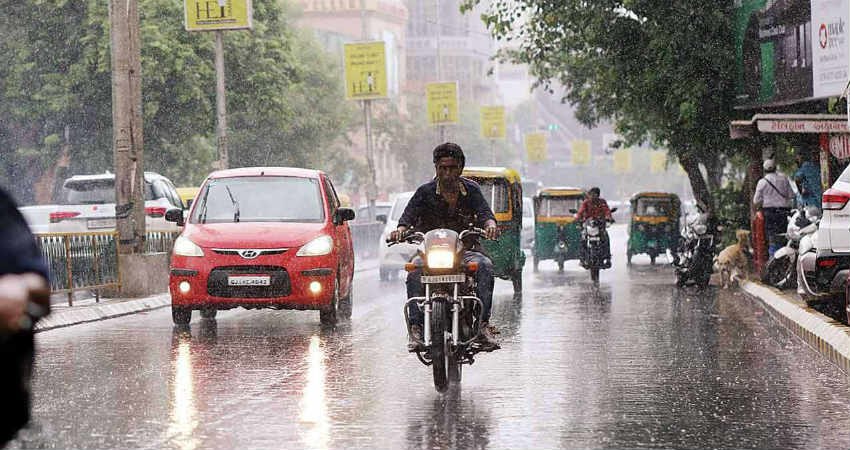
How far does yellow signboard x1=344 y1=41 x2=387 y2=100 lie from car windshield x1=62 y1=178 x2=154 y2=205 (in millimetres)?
16530

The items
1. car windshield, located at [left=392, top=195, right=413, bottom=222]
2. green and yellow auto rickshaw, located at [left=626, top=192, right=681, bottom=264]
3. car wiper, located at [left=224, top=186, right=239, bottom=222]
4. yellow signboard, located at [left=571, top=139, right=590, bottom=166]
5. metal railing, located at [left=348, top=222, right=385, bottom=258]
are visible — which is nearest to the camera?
car wiper, located at [left=224, top=186, right=239, bottom=222]

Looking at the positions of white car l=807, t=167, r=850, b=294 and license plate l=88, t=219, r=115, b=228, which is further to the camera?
license plate l=88, t=219, r=115, b=228

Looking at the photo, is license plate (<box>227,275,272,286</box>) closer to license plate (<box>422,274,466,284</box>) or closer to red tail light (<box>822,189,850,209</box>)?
red tail light (<box>822,189,850,209</box>)

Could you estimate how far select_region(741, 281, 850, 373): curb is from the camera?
39.0 ft

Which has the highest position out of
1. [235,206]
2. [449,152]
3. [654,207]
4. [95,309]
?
[449,152]

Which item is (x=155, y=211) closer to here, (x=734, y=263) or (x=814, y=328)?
(x=734, y=263)

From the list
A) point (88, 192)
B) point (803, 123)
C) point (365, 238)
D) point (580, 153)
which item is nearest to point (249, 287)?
point (803, 123)

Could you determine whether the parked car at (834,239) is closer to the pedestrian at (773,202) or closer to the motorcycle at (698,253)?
the pedestrian at (773,202)

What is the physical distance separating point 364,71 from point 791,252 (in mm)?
24144

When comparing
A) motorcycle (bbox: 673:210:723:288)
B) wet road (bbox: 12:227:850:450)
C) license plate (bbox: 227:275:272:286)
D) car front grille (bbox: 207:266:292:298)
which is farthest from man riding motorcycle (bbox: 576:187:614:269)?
license plate (bbox: 227:275:272:286)

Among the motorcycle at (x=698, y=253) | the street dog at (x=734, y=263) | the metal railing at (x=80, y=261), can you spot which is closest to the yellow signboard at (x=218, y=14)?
the metal railing at (x=80, y=261)

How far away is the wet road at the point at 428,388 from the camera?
800 centimetres

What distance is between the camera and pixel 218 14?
28000mm

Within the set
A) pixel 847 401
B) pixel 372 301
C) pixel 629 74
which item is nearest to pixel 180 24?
pixel 629 74
